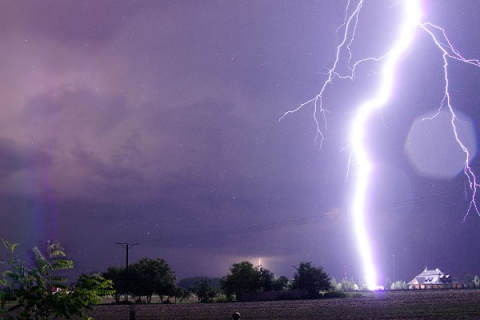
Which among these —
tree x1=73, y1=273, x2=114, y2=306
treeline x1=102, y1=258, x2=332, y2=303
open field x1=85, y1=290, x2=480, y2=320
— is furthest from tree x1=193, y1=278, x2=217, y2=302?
tree x1=73, y1=273, x2=114, y2=306

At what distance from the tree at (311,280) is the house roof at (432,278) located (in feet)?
250

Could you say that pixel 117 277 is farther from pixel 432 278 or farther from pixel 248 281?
pixel 432 278

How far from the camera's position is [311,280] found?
7331 centimetres

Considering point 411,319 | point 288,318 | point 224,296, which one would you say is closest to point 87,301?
point 411,319

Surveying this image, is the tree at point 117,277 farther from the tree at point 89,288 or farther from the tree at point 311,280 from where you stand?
the tree at point 89,288

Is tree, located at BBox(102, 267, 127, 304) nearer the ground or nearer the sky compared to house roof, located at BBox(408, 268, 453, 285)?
nearer the sky

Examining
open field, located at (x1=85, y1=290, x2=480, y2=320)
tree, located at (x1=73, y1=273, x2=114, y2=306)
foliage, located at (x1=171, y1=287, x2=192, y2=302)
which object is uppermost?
tree, located at (x1=73, y1=273, x2=114, y2=306)

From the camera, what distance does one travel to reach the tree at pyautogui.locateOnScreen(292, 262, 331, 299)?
240 ft

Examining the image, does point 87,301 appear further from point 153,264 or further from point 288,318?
point 153,264

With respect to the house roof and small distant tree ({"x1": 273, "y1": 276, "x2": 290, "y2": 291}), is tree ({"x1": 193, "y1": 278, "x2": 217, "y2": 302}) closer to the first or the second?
small distant tree ({"x1": 273, "y1": 276, "x2": 290, "y2": 291})

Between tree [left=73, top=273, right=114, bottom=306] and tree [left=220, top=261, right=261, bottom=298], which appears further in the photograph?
tree [left=220, top=261, right=261, bottom=298]

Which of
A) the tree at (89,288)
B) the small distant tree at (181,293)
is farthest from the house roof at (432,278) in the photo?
the tree at (89,288)

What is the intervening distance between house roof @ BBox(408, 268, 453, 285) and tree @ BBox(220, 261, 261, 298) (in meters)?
81.5

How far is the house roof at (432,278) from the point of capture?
138 meters
